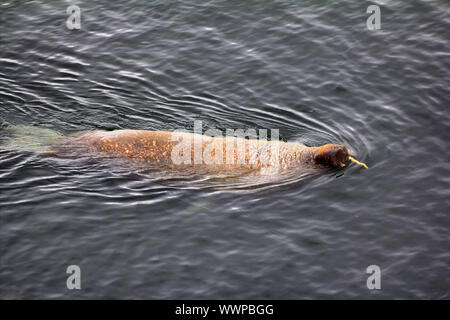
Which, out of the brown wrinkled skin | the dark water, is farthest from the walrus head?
the dark water

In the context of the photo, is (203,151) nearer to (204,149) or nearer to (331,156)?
(204,149)

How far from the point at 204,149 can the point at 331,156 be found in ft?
7.43

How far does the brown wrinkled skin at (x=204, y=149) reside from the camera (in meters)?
11.5

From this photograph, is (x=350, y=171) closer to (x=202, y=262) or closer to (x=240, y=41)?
(x=202, y=262)

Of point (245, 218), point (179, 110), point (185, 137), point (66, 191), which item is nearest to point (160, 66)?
point (179, 110)

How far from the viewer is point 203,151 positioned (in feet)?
38.0

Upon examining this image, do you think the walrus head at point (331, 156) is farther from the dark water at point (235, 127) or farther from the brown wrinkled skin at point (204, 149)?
the dark water at point (235, 127)

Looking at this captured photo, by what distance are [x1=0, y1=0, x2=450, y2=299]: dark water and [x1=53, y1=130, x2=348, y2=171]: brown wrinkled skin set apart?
0.37 meters

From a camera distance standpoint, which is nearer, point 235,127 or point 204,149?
point 204,149

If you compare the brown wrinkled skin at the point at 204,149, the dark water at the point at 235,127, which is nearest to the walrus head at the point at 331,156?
the brown wrinkled skin at the point at 204,149

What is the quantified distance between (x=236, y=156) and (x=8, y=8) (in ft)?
29.9

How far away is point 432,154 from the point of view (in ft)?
38.7

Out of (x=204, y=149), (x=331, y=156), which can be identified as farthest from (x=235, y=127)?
(x=331, y=156)
